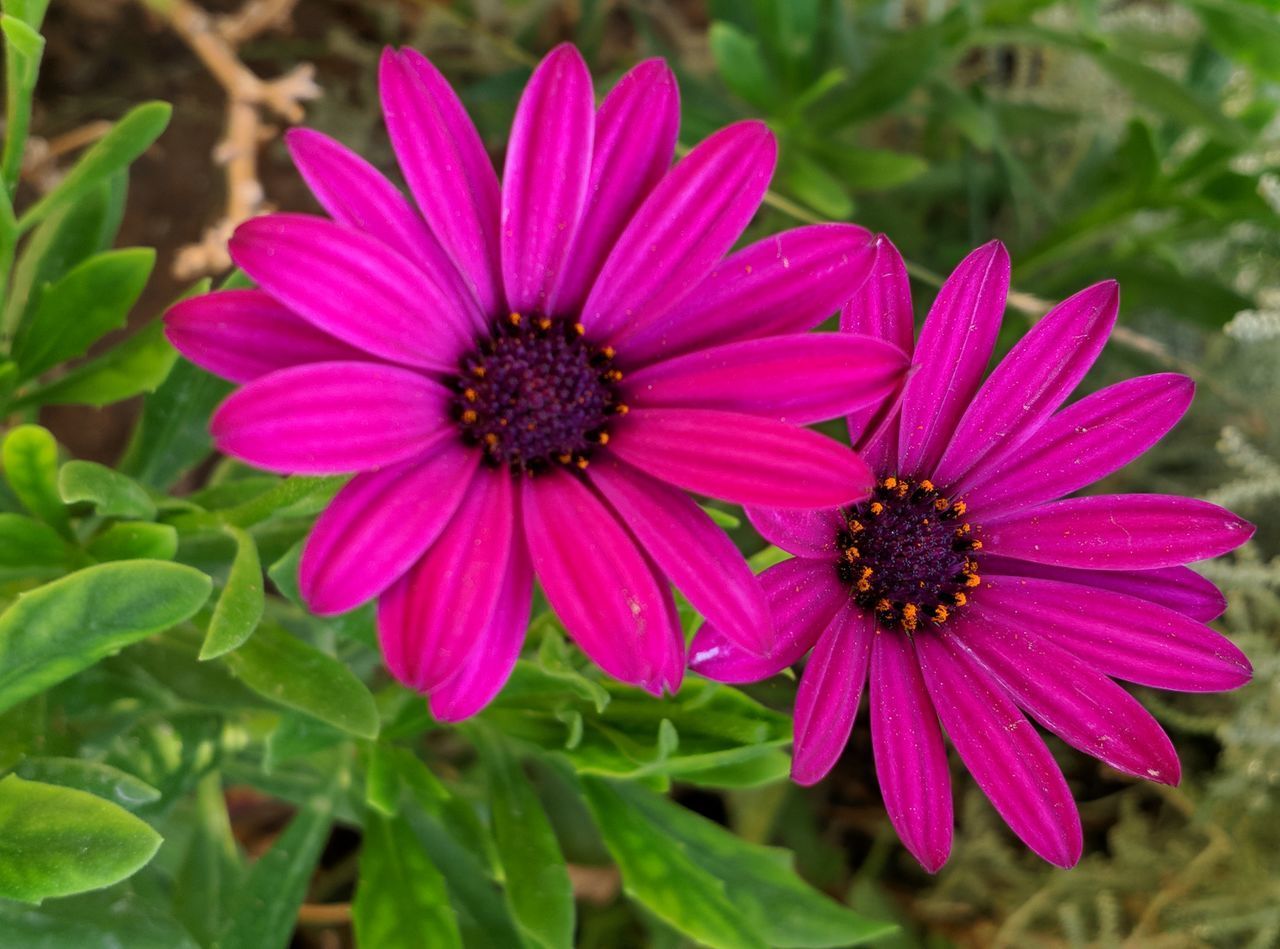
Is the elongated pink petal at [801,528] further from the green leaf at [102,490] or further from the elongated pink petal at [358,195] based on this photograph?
the green leaf at [102,490]

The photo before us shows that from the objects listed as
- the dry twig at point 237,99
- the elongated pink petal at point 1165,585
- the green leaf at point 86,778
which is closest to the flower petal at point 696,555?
the elongated pink petal at point 1165,585

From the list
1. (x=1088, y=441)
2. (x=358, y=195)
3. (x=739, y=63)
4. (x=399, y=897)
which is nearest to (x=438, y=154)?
(x=358, y=195)

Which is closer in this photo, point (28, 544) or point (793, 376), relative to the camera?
point (793, 376)

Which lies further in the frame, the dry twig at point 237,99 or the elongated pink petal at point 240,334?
the dry twig at point 237,99

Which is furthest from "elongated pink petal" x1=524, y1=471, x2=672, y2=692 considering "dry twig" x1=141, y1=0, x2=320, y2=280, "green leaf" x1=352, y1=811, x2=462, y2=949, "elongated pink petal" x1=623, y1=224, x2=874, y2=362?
"dry twig" x1=141, y1=0, x2=320, y2=280

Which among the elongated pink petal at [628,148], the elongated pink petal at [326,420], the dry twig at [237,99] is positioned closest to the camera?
the elongated pink petal at [326,420]

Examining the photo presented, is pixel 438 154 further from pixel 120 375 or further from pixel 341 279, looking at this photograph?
pixel 120 375

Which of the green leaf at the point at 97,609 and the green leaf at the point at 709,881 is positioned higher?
the green leaf at the point at 97,609

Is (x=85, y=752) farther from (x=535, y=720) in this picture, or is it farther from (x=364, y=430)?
(x=364, y=430)
